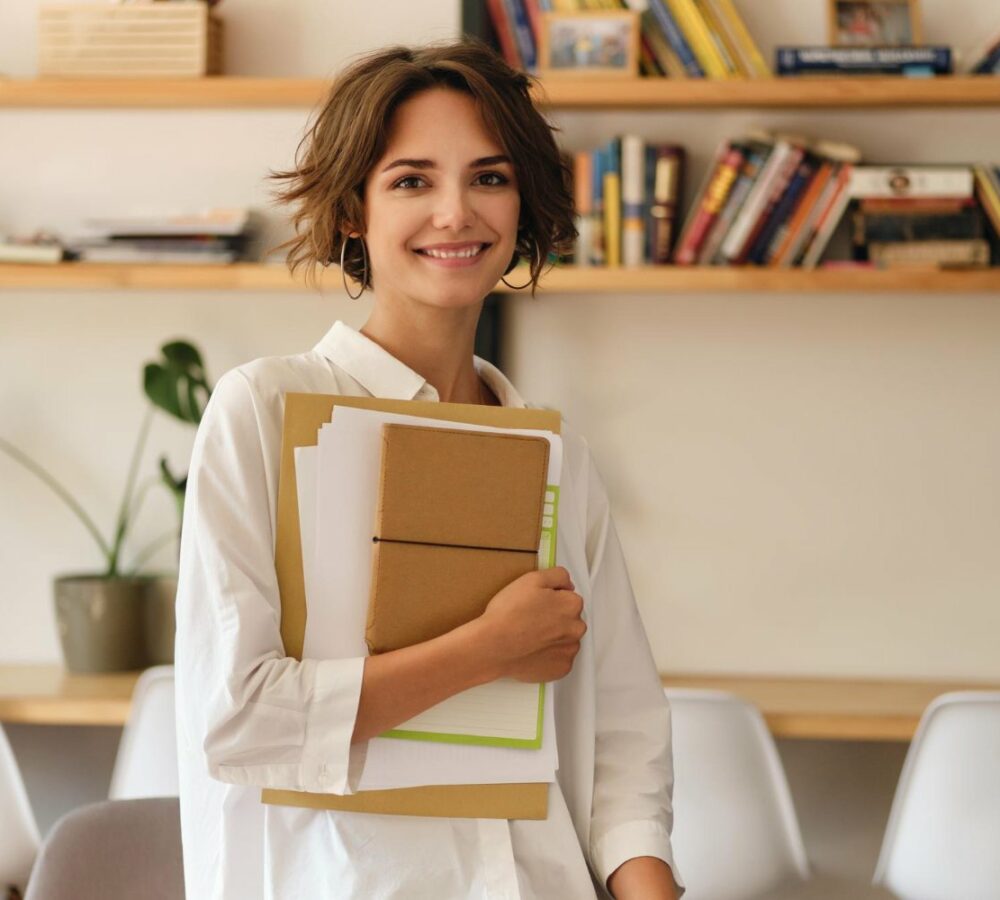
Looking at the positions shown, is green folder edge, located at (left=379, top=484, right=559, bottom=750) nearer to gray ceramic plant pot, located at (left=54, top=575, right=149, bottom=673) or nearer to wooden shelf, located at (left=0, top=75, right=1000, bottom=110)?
wooden shelf, located at (left=0, top=75, right=1000, bottom=110)

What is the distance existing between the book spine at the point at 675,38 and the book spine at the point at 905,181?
1.24 feet

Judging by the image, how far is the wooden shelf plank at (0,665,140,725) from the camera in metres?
2.54

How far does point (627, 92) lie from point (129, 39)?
3.32ft

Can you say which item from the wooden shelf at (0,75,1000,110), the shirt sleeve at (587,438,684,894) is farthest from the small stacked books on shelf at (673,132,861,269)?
the shirt sleeve at (587,438,684,894)

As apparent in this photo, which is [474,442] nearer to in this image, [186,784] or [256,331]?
[186,784]

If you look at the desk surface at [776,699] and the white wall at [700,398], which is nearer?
the desk surface at [776,699]

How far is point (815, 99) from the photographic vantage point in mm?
2643

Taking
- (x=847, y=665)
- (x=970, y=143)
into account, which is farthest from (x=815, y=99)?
(x=847, y=665)

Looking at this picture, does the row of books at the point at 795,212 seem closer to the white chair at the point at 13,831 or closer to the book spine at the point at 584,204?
the book spine at the point at 584,204

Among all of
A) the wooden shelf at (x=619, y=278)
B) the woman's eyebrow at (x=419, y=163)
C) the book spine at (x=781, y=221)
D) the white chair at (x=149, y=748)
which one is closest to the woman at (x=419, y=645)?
the woman's eyebrow at (x=419, y=163)

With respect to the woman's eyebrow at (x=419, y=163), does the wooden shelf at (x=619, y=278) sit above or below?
below

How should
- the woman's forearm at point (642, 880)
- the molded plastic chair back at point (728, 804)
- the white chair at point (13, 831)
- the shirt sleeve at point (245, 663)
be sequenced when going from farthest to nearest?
1. the white chair at point (13, 831)
2. the molded plastic chair back at point (728, 804)
3. the woman's forearm at point (642, 880)
4. the shirt sleeve at point (245, 663)

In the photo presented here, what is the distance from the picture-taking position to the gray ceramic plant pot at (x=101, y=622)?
279cm

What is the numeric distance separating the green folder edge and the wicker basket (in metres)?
1.98
